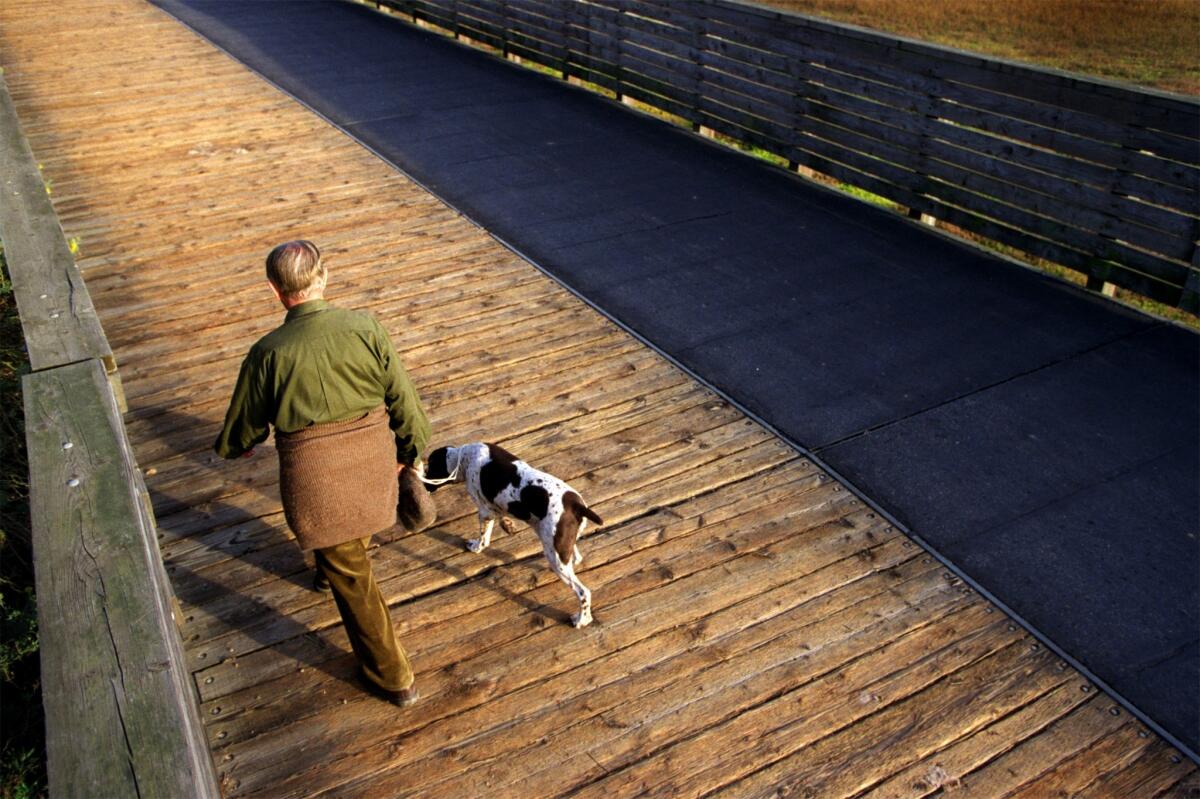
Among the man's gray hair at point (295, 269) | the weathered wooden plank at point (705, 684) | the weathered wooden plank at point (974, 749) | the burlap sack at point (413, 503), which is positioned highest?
the man's gray hair at point (295, 269)

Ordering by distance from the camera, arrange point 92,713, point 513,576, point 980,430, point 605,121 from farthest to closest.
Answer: point 605,121 → point 980,430 → point 513,576 → point 92,713

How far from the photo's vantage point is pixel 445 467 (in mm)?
4762

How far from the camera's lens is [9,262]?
5.26 meters

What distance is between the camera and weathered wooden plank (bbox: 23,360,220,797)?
8.13 ft

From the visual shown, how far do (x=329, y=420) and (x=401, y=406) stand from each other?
1.01 feet

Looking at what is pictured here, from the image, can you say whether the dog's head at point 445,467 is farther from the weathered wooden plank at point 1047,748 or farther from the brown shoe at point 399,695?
the weathered wooden plank at point 1047,748

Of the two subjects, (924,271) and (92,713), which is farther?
(924,271)

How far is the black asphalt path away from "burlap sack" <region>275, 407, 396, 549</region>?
2842 millimetres

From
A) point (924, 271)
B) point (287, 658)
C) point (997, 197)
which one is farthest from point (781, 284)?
point (287, 658)

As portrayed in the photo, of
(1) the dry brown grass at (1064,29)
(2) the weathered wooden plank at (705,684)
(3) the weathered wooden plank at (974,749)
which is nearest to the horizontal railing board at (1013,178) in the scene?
(2) the weathered wooden plank at (705,684)

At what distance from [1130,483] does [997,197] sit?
358 centimetres

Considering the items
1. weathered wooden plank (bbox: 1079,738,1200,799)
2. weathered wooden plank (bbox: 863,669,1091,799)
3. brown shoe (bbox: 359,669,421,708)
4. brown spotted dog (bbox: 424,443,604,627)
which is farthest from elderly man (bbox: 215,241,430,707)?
weathered wooden plank (bbox: 1079,738,1200,799)

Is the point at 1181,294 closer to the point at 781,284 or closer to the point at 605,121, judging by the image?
the point at 781,284

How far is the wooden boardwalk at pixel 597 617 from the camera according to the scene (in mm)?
3926
